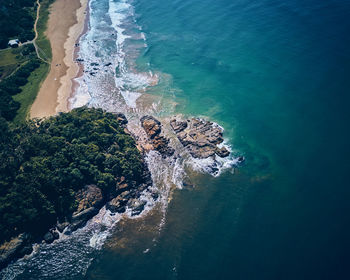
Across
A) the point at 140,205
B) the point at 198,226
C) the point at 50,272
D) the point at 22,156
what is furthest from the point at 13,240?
the point at 198,226

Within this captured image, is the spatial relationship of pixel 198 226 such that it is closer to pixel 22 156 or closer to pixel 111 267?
pixel 111 267

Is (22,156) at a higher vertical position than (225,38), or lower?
lower

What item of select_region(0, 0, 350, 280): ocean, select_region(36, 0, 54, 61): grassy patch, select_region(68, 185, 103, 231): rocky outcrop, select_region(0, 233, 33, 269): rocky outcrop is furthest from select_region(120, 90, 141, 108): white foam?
select_region(0, 233, 33, 269): rocky outcrop

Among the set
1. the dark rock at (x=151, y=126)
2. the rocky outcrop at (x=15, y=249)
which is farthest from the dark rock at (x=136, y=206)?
the rocky outcrop at (x=15, y=249)

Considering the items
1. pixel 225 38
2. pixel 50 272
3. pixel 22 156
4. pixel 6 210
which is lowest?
pixel 50 272

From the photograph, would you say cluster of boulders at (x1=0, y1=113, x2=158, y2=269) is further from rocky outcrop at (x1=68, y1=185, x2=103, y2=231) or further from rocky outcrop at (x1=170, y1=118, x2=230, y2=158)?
rocky outcrop at (x1=170, y1=118, x2=230, y2=158)

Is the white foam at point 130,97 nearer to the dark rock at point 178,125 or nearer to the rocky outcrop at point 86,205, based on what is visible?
the dark rock at point 178,125
